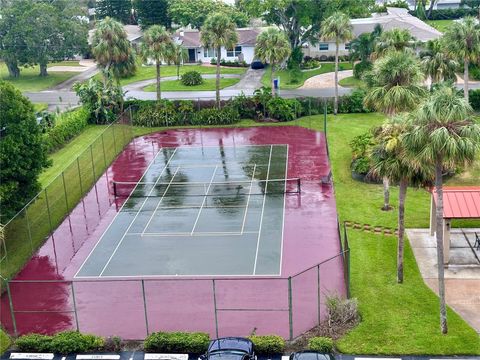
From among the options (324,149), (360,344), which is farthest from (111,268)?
(324,149)

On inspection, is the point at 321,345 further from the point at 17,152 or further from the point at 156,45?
the point at 156,45

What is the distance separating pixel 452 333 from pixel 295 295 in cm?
576

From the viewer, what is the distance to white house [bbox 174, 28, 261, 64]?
71750 mm

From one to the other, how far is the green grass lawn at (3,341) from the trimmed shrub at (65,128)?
20738 mm

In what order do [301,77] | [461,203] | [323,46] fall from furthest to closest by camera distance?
[323,46] → [301,77] → [461,203]

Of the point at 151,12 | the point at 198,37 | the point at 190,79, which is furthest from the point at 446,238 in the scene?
the point at 151,12

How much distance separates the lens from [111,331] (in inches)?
883

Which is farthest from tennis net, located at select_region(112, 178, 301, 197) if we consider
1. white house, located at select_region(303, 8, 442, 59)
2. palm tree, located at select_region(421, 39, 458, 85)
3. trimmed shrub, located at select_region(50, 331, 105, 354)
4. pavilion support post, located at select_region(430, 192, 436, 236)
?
Answer: white house, located at select_region(303, 8, 442, 59)

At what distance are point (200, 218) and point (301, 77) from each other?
3388 centimetres

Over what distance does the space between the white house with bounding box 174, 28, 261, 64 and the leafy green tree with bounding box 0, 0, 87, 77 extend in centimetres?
1217

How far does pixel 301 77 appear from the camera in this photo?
62.4m

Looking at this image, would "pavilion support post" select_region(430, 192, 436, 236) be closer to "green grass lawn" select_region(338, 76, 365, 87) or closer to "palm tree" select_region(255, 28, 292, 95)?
"palm tree" select_region(255, 28, 292, 95)

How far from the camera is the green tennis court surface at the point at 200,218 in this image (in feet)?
88.8

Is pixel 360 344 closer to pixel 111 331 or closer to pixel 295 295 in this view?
pixel 295 295
